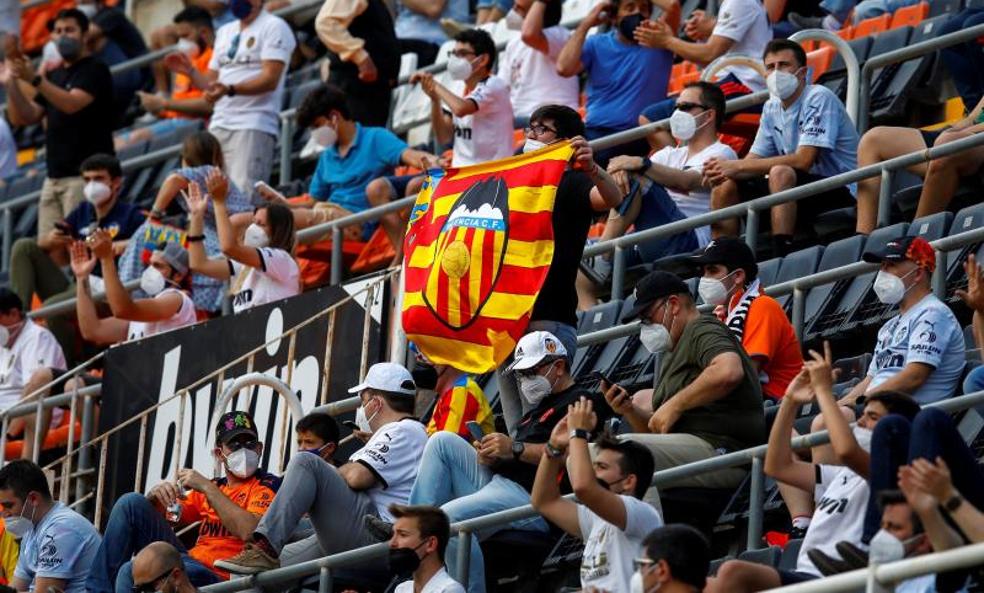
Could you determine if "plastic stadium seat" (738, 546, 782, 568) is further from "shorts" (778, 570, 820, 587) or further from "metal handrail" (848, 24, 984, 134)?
"metal handrail" (848, 24, 984, 134)

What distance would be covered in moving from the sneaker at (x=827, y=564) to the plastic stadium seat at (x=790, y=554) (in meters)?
0.66

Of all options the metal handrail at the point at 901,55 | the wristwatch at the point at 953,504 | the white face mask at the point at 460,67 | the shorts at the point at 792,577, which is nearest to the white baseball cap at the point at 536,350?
the shorts at the point at 792,577

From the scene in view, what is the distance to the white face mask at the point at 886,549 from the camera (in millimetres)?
7941

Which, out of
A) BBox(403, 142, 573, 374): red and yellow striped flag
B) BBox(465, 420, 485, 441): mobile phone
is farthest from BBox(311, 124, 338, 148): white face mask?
BBox(465, 420, 485, 441): mobile phone

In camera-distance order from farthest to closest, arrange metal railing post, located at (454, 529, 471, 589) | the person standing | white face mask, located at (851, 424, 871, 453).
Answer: the person standing → metal railing post, located at (454, 529, 471, 589) → white face mask, located at (851, 424, 871, 453)

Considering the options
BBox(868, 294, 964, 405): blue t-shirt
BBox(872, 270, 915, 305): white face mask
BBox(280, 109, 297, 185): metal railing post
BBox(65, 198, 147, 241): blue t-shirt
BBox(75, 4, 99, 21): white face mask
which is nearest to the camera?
BBox(868, 294, 964, 405): blue t-shirt

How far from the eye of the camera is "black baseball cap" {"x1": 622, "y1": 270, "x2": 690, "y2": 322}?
10539 millimetres

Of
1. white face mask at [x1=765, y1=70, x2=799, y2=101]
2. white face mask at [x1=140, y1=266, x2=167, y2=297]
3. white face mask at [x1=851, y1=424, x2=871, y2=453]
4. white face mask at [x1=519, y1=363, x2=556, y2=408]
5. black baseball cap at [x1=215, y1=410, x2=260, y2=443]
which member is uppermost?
white face mask at [x1=851, y1=424, x2=871, y2=453]

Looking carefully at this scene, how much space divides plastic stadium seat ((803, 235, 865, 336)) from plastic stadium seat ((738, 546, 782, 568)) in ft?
6.75

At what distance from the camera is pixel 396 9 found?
63.9ft

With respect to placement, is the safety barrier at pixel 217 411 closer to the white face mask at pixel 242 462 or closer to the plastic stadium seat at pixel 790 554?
the white face mask at pixel 242 462

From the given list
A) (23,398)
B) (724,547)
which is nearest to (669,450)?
(724,547)

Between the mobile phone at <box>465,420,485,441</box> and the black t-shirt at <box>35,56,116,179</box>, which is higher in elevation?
the mobile phone at <box>465,420,485,441</box>

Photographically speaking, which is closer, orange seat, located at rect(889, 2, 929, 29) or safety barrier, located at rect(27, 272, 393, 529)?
safety barrier, located at rect(27, 272, 393, 529)
